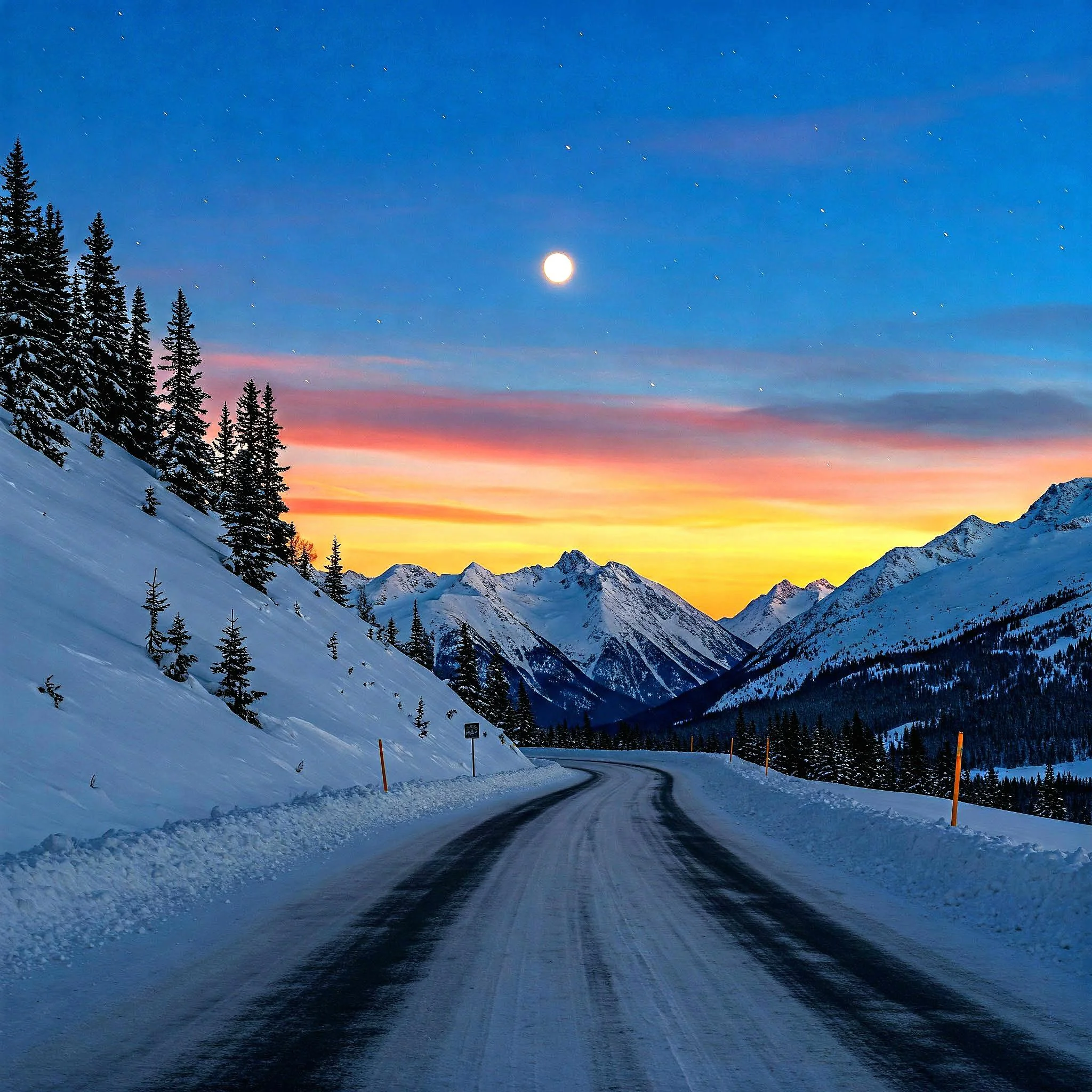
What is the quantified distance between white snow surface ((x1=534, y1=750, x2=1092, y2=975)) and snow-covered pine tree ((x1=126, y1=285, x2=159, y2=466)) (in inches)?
1679

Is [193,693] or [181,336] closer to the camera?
[193,693]

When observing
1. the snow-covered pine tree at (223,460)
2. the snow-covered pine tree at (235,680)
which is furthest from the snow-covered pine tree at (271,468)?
the snow-covered pine tree at (235,680)

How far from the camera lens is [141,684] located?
20.9m

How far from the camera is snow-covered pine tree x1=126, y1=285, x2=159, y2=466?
5028 centimetres

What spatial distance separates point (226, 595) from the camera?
35.1 meters

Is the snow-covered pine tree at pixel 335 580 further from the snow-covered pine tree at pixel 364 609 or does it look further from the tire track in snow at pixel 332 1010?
the tire track in snow at pixel 332 1010

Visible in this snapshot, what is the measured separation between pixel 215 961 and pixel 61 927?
2.11 metres

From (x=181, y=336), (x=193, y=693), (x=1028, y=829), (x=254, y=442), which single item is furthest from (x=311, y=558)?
(x=1028, y=829)

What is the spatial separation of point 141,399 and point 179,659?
34.7 metres

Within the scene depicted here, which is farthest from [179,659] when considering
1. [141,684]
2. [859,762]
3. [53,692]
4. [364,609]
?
[859,762]

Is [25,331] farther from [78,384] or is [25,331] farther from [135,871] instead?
[135,871]

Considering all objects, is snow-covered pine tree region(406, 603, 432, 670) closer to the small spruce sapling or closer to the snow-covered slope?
the snow-covered slope

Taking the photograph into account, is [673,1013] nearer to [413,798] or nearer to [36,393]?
[413,798]

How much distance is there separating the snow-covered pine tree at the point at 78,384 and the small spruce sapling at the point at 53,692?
29955mm
